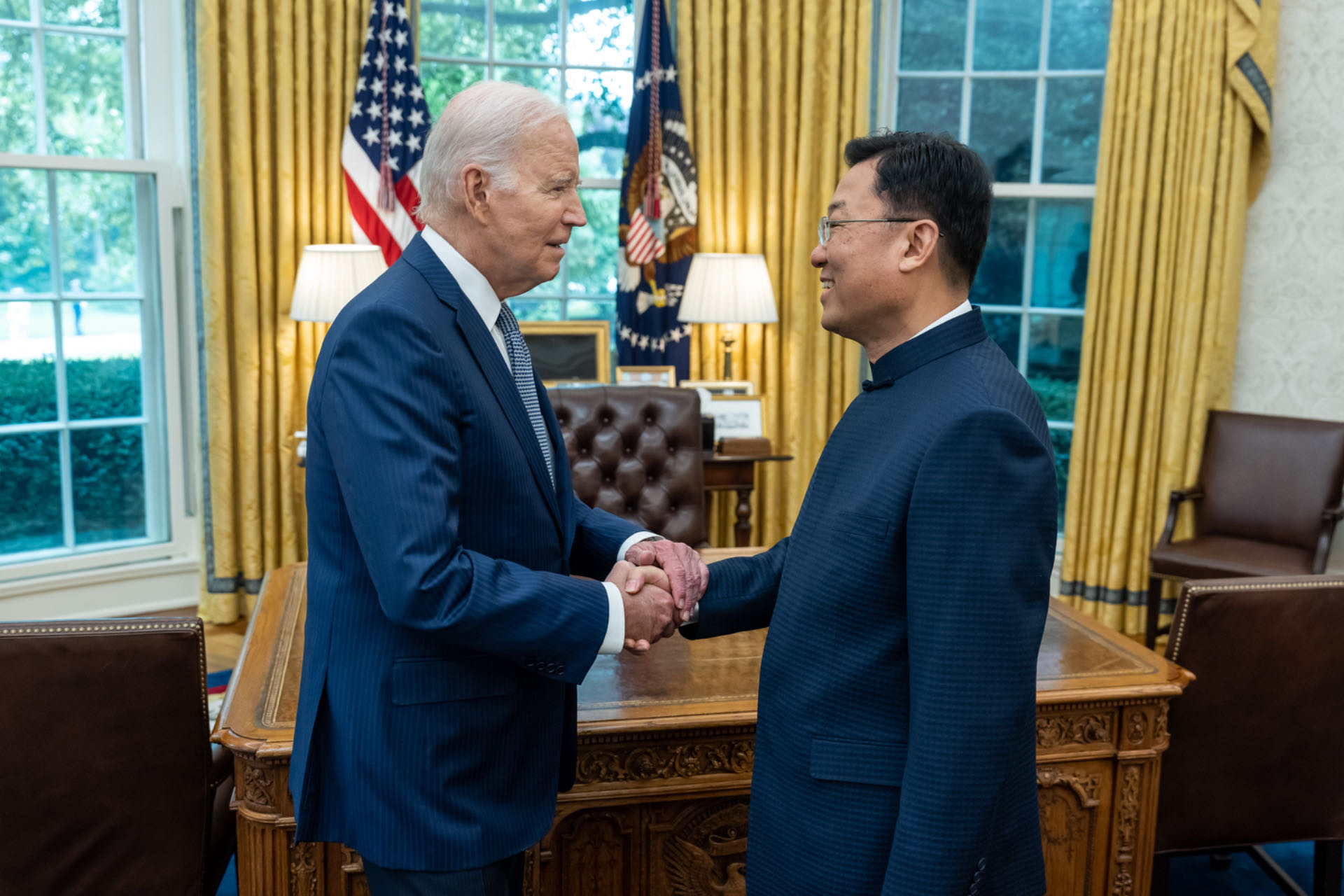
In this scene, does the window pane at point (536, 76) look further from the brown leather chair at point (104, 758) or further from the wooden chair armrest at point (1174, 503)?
the brown leather chair at point (104, 758)

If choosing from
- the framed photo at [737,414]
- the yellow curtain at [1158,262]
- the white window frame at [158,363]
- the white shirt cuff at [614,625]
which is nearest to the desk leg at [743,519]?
the framed photo at [737,414]

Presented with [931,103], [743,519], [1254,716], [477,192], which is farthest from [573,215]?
[931,103]

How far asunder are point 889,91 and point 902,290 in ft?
13.4

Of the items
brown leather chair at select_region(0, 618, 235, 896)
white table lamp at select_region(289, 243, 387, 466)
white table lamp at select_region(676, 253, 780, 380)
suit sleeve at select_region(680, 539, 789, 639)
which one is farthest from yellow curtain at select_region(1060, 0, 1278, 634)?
brown leather chair at select_region(0, 618, 235, 896)

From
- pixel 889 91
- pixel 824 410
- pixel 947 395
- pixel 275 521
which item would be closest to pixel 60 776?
pixel 947 395

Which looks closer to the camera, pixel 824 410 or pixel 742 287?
pixel 742 287

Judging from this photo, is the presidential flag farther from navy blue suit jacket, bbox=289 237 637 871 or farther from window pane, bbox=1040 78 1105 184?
navy blue suit jacket, bbox=289 237 637 871

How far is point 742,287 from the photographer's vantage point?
4672 millimetres

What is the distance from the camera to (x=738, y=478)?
4.48 meters

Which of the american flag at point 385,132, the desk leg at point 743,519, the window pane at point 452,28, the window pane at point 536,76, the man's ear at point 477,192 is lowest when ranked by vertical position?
the desk leg at point 743,519

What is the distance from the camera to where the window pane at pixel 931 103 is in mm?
5129

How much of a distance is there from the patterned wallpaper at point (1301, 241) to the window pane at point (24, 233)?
198 inches

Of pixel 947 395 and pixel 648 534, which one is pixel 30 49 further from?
pixel 947 395

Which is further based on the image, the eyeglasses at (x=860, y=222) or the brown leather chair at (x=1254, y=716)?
the brown leather chair at (x=1254, y=716)
